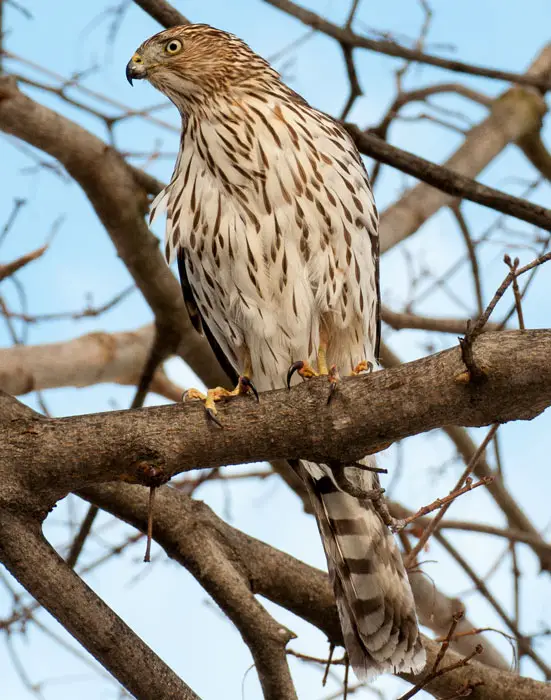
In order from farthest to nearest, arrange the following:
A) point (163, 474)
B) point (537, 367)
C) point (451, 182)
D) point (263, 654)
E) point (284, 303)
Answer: point (451, 182) → point (284, 303) → point (263, 654) → point (163, 474) → point (537, 367)

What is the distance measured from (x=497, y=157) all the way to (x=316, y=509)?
11.2 feet

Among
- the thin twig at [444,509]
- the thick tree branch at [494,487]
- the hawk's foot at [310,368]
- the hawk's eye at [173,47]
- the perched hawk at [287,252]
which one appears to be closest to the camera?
the thin twig at [444,509]

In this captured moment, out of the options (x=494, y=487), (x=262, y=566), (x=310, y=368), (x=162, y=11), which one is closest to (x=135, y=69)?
(x=162, y=11)

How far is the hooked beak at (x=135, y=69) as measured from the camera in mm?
4199

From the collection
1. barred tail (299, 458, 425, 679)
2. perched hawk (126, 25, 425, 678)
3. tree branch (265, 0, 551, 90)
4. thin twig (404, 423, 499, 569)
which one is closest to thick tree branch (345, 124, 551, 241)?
perched hawk (126, 25, 425, 678)

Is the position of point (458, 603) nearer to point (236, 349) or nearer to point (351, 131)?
point (236, 349)

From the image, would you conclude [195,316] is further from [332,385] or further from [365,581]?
[332,385]

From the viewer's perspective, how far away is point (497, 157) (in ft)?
21.9

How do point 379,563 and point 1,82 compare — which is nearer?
point 379,563

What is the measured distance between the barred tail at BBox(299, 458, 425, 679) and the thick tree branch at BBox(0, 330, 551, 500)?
81cm

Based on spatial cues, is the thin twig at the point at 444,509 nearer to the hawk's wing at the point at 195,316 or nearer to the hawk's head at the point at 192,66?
→ the hawk's wing at the point at 195,316

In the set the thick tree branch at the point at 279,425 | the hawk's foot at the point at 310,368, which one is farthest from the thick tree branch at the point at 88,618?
the hawk's foot at the point at 310,368

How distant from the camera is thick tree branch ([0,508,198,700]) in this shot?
280cm

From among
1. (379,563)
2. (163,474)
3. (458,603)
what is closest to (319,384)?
(163,474)
